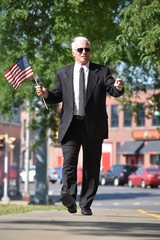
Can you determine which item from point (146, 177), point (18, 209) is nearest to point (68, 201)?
point (18, 209)

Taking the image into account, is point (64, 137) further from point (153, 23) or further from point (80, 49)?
point (153, 23)

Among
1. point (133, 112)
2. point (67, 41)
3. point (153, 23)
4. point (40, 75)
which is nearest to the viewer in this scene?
point (153, 23)

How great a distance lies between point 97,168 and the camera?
870 centimetres

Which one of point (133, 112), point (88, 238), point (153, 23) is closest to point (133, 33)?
point (153, 23)

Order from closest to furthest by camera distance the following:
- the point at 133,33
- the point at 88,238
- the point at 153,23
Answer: the point at 88,238
the point at 153,23
the point at 133,33

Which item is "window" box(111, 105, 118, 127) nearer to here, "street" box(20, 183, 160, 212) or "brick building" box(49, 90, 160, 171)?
"brick building" box(49, 90, 160, 171)

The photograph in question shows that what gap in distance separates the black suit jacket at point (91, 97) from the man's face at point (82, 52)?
0.13m

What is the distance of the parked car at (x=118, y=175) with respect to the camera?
6350 centimetres

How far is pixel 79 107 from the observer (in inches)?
331

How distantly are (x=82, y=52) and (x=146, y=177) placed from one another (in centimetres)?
4985

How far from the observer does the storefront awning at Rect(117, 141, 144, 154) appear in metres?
83.2

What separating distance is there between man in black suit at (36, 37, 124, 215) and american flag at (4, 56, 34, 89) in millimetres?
578

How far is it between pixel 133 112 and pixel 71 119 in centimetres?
2324

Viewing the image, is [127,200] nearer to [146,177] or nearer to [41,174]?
[41,174]
